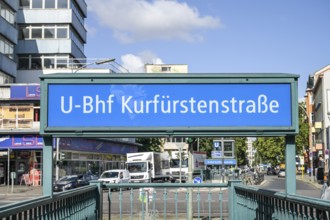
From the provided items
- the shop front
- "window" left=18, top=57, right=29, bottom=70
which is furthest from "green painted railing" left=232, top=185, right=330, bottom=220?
"window" left=18, top=57, right=29, bottom=70

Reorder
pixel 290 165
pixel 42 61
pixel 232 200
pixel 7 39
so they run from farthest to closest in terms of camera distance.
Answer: pixel 42 61 < pixel 7 39 < pixel 232 200 < pixel 290 165

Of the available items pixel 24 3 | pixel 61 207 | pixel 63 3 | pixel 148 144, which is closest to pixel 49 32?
pixel 63 3

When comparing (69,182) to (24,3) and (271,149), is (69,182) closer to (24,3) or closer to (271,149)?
(24,3)

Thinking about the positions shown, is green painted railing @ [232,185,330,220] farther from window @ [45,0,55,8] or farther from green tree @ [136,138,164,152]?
green tree @ [136,138,164,152]

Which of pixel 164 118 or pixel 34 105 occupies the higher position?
pixel 34 105

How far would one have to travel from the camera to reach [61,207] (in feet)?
18.3

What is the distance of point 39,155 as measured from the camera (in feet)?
161

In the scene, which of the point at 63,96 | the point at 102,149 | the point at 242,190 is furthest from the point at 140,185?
the point at 102,149

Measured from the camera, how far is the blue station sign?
5.36 m

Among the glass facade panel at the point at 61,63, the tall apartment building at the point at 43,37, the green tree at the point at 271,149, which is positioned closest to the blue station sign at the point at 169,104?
the tall apartment building at the point at 43,37

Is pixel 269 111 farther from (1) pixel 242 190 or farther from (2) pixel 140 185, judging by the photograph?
(2) pixel 140 185

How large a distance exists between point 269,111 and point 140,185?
11.7 ft

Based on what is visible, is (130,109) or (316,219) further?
(130,109)

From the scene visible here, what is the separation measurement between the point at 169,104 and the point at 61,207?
A: 1.58 m
